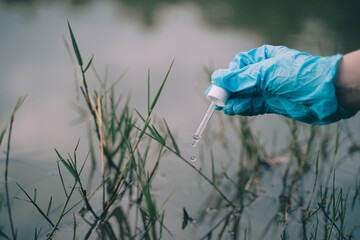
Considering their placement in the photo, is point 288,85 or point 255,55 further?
point 255,55

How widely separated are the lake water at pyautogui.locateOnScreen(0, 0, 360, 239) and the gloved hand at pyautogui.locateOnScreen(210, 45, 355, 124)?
43cm

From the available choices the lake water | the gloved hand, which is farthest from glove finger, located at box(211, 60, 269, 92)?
the lake water

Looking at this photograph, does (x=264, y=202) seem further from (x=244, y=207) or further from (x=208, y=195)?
(x=208, y=195)

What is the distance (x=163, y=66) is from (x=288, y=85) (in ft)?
5.44

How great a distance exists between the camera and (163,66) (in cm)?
265

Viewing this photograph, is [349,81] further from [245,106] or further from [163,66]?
[163,66]

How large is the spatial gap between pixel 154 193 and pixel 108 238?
299 millimetres

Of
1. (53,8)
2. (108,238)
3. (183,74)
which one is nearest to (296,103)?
(108,238)

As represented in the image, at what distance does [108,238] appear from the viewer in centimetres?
115

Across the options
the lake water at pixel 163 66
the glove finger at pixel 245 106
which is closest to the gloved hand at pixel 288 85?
the glove finger at pixel 245 106

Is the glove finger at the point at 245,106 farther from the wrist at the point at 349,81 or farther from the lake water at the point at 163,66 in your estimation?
the lake water at the point at 163,66

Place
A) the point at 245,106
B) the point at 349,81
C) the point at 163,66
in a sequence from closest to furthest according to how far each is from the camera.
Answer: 1. the point at 349,81
2. the point at 245,106
3. the point at 163,66

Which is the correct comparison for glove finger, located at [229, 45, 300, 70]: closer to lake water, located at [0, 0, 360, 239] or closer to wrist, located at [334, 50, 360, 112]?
wrist, located at [334, 50, 360, 112]

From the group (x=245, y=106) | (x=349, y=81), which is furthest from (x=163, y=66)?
(x=349, y=81)
